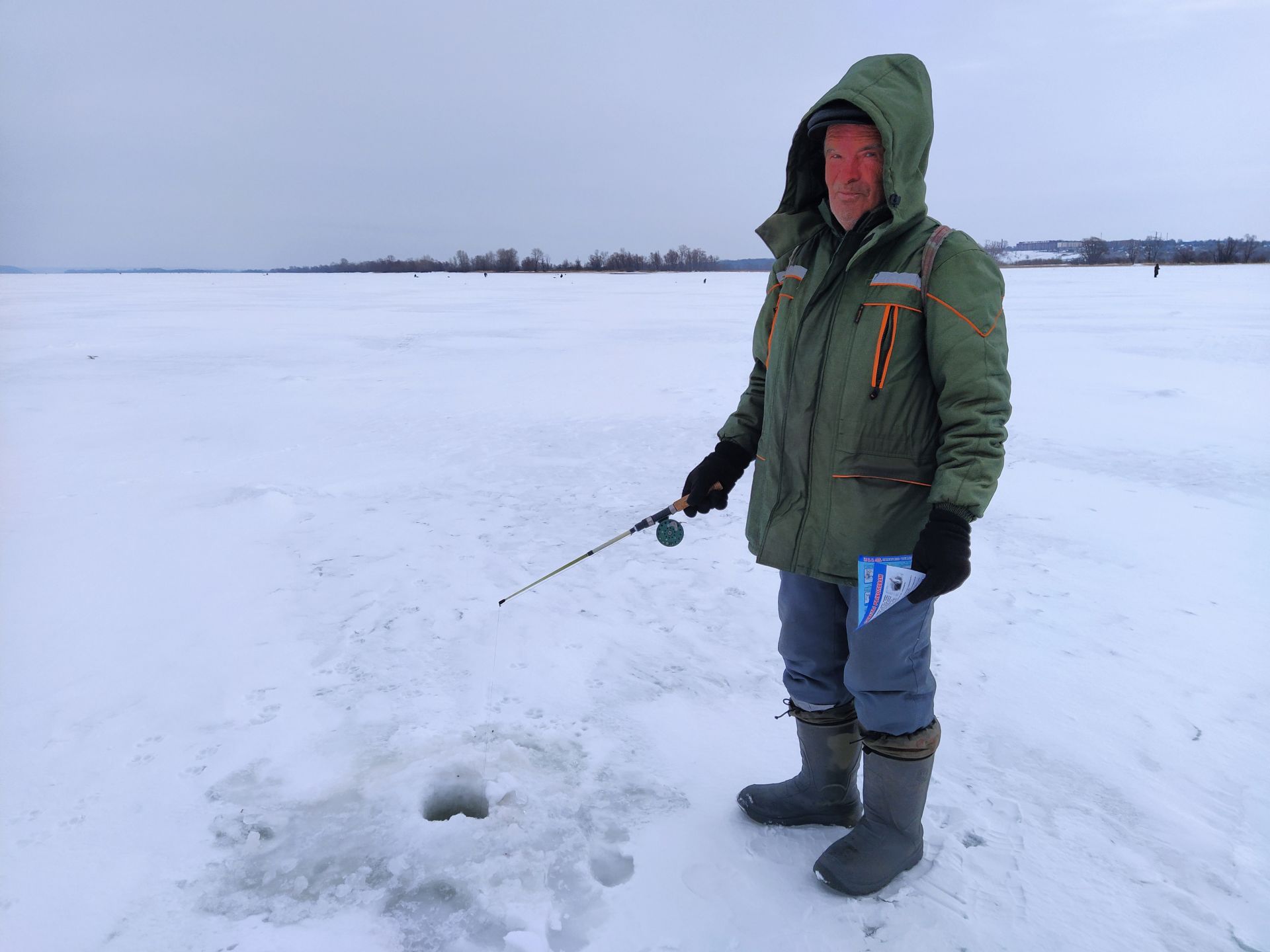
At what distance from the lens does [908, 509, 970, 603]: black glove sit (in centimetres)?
160

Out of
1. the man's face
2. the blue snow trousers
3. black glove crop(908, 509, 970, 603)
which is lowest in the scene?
the blue snow trousers

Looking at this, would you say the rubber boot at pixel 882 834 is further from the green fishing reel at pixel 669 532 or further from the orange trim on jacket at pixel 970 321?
the orange trim on jacket at pixel 970 321

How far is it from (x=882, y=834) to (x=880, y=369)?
124 centimetres

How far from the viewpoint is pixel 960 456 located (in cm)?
161

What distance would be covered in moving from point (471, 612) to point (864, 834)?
2003 millimetres

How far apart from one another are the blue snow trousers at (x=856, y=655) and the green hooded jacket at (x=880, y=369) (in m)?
0.13

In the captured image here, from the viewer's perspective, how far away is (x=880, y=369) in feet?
5.52

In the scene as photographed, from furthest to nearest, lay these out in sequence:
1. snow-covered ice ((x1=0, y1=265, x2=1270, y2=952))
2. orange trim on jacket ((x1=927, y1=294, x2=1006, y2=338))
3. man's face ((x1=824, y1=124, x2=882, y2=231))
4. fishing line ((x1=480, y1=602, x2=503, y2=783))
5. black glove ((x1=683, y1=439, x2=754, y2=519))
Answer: fishing line ((x1=480, y1=602, x2=503, y2=783)) < black glove ((x1=683, y1=439, x2=754, y2=519)) < snow-covered ice ((x1=0, y1=265, x2=1270, y2=952)) < man's face ((x1=824, y1=124, x2=882, y2=231)) < orange trim on jacket ((x1=927, y1=294, x2=1006, y2=338))

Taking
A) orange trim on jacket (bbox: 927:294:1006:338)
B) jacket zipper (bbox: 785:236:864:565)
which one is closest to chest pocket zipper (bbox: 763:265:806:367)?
jacket zipper (bbox: 785:236:864:565)

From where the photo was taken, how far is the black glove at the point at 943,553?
1.60 metres

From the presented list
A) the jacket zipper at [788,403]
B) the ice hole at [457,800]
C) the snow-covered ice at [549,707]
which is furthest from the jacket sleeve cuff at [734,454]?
the ice hole at [457,800]

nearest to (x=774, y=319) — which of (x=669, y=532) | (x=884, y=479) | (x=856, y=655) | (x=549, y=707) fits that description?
(x=884, y=479)

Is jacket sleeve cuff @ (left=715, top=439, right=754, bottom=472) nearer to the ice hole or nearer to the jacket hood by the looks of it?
the jacket hood

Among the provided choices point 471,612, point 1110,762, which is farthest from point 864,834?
point 471,612
